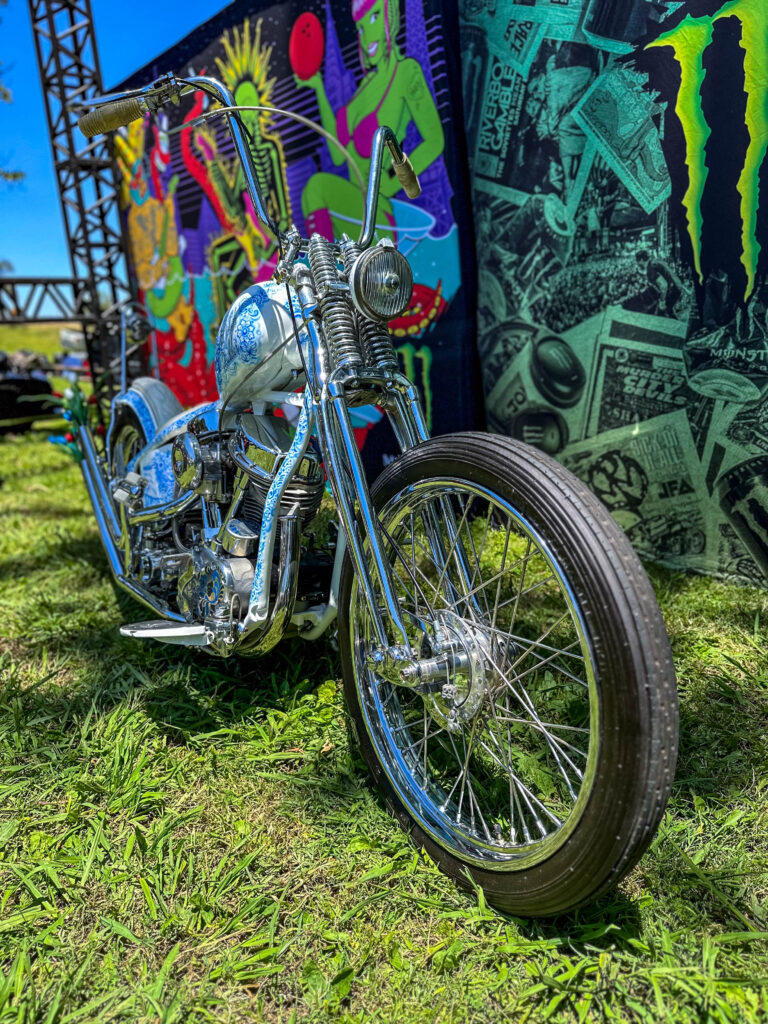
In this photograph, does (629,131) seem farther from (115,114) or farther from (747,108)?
(115,114)

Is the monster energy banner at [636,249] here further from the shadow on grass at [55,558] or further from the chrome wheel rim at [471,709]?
the shadow on grass at [55,558]

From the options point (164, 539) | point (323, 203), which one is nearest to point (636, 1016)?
point (164, 539)

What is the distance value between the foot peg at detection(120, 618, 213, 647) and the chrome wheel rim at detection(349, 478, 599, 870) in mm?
527

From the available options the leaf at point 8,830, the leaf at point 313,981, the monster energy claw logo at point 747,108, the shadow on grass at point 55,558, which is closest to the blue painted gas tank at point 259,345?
the leaf at point 8,830

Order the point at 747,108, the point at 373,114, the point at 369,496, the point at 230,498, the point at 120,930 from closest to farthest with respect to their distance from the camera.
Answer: the point at 120,930, the point at 369,496, the point at 230,498, the point at 747,108, the point at 373,114

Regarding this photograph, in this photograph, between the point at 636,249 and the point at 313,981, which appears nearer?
the point at 313,981

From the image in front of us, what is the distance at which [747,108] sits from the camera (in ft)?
8.42

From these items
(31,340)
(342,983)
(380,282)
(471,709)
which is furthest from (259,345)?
(31,340)

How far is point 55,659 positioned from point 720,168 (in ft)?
10.3

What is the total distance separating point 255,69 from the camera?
15.3 feet

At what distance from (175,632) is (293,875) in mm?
820

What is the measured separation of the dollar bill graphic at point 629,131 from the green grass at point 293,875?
170 cm

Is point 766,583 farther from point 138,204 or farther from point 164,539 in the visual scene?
point 138,204

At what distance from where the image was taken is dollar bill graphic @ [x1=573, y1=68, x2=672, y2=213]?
9.29ft
